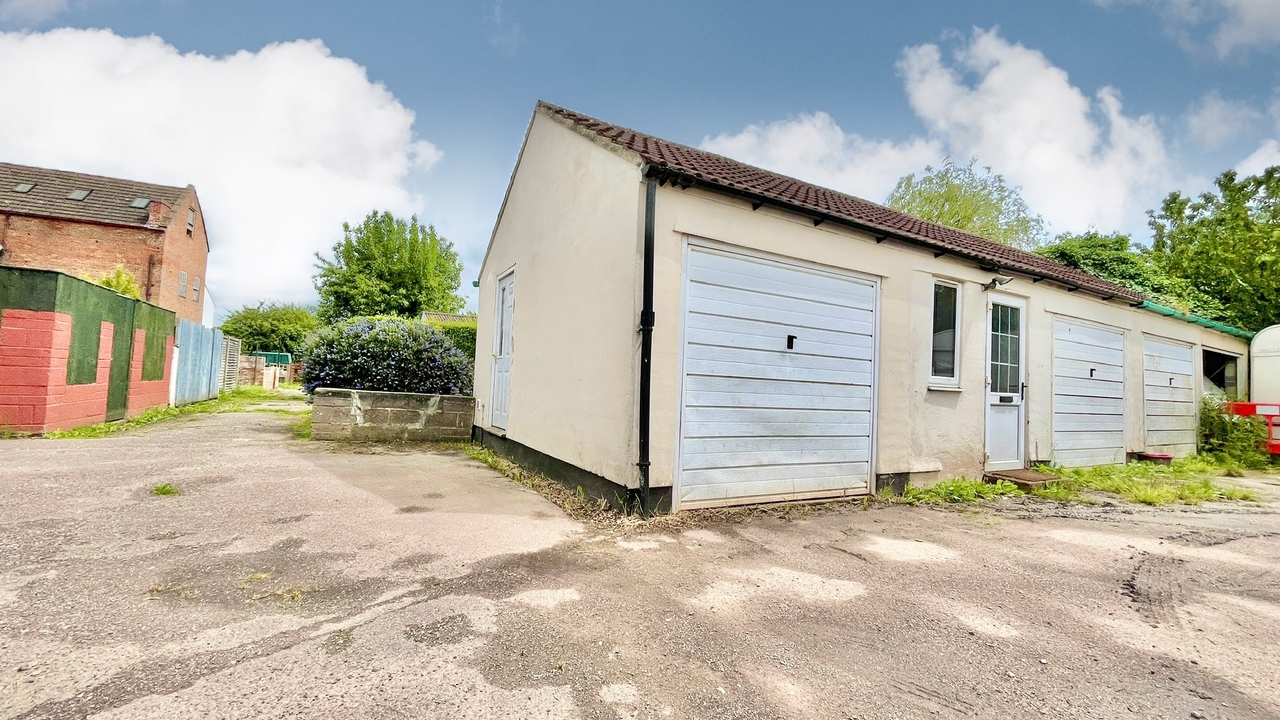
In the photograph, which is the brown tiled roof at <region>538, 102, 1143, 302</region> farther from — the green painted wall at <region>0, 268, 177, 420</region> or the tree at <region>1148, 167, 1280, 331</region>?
the green painted wall at <region>0, 268, 177, 420</region>

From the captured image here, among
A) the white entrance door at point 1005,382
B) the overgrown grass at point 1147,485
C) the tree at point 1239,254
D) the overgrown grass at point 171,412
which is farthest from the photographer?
the tree at point 1239,254

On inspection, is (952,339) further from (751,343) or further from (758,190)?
(758,190)

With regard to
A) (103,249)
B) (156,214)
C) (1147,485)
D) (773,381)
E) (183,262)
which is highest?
(156,214)

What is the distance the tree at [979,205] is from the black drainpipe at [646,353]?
22579 mm

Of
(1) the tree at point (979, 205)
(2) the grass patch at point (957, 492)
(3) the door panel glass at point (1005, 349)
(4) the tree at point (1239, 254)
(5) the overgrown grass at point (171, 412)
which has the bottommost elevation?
(5) the overgrown grass at point (171, 412)

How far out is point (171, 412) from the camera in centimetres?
1085

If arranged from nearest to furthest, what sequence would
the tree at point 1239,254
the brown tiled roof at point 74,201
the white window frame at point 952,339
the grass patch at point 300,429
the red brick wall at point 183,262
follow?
the white window frame at point 952,339 < the grass patch at point 300,429 < the tree at point 1239,254 < the brown tiled roof at point 74,201 < the red brick wall at point 183,262

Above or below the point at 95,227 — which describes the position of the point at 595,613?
below

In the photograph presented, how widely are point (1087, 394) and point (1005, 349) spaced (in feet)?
7.13

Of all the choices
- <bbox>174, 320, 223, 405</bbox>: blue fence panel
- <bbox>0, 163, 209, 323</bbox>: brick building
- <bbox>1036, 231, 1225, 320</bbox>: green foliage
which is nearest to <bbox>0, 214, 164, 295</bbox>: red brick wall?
<bbox>0, 163, 209, 323</bbox>: brick building

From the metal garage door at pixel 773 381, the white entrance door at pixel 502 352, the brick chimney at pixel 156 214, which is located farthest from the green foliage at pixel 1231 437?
the brick chimney at pixel 156 214

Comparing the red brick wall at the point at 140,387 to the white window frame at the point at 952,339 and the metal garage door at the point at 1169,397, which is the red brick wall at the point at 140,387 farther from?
the metal garage door at the point at 1169,397

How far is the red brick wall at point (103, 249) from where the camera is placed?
18688mm

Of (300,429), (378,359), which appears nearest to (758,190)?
(378,359)
